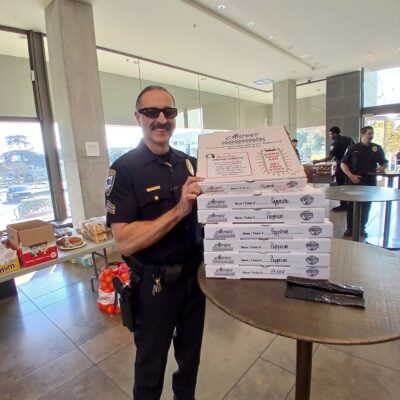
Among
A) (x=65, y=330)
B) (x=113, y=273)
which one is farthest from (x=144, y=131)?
(x=65, y=330)

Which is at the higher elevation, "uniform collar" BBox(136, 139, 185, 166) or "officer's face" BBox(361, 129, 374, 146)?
"officer's face" BBox(361, 129, 374, 146)

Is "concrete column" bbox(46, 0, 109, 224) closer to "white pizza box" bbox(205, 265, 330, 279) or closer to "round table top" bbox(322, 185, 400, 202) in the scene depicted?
"round table top" bbox(322, 185, 400, 202)

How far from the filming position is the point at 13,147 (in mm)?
3902

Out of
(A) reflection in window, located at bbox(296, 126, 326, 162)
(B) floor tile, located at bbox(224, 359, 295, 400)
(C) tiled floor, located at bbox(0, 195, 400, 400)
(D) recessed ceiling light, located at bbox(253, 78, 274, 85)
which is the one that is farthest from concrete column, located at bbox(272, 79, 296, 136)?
(B) floor tile, located at bbox(224, 359, 295, 400)

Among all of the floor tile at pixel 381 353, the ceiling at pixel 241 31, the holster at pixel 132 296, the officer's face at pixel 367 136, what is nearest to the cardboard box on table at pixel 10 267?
the holster at pixel 132 296

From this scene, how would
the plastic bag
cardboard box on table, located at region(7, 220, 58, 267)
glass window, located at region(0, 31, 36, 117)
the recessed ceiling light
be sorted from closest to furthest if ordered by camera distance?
1. cardboard box on table, located at region(7, 220, 58, 267)
2. the plastic bag
3. glass window, located at region(0, 31, 36, 117)
4. the recessed ceiling light

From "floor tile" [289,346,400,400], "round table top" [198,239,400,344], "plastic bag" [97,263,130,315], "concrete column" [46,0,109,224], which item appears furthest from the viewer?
"concrete column" [46,0,109,224]

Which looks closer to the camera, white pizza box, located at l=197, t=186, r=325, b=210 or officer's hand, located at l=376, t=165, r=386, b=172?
white pizza box, located at l=197, t=186, r=325, b=210

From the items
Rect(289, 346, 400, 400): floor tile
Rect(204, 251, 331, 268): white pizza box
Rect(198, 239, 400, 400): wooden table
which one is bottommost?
Rect(289, 346, 400, 400): floor tile

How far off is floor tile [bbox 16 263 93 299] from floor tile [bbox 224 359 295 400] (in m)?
2.07

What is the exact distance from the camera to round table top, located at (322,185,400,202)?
99.7 inches

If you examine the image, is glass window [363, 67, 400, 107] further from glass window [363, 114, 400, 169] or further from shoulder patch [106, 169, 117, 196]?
shoulder patch [106, 169, 117, 196]

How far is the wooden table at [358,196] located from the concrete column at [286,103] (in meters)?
4.68

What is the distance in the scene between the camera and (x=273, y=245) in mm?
857
